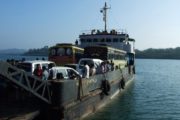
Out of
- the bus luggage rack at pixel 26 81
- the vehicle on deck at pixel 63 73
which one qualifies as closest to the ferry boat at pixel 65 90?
the bus luggage rack at pixel 26 81

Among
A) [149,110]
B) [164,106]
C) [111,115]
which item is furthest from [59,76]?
[164,106]

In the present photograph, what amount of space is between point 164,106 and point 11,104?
40.9 ft

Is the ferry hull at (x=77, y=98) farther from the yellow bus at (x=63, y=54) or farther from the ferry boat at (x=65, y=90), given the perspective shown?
the yellow bus at (x=63, y=54)

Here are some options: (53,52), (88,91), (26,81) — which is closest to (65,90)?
(26,81)

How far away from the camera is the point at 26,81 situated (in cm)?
1291

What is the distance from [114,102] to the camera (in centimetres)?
2347

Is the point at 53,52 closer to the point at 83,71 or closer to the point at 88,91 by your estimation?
the point at 83,71

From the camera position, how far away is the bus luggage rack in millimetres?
12306

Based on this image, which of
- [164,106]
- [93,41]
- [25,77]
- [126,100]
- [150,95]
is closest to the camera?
[25,77]

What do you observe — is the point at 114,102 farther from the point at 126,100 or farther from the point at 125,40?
the point at 125,40

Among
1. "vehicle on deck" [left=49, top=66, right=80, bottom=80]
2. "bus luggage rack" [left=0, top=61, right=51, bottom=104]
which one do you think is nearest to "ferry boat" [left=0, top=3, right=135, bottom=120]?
"bus luggage rack" [left=0, top=61, right=51, bottom=104]

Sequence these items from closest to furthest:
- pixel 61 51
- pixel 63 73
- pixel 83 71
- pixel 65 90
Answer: pixel 65 90 → pixel 63 73 → pixel 83 71 → pixel 61 51

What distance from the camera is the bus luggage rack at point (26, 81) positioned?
40.4 ft

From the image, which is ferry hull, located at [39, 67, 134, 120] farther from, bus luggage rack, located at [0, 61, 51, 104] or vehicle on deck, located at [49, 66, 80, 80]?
vehicle on deck, located at [49, 66, 80, 80]
